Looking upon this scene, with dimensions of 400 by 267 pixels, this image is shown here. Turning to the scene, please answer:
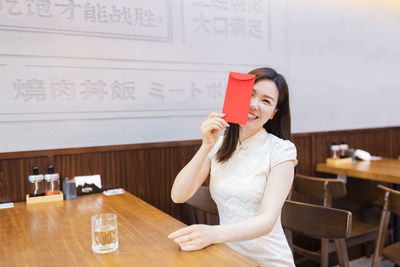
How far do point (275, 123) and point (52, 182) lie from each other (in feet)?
4.21

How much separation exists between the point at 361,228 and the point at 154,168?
1.58 m

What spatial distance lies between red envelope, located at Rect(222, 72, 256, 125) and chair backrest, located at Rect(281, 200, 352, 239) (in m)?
0.58

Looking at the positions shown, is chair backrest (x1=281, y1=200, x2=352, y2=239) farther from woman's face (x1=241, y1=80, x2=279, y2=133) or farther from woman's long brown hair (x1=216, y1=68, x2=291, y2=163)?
woman's face (x1=241, y1=80, x2=279, y2=133)

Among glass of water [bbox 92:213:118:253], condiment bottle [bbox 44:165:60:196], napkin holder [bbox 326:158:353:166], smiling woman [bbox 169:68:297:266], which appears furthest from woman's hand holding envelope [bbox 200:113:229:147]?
napkin holder [bbox 326:158:353:166]

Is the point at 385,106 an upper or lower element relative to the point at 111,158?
upper

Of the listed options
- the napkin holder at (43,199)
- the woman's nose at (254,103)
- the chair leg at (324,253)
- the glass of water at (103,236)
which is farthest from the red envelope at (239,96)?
the chair leg at (324,253)

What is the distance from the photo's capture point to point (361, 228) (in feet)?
8.49

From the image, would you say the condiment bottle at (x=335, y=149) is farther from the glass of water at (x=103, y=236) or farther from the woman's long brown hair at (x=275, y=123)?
the glass of water at (x=103, y=236)

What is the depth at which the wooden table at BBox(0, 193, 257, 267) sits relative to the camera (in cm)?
A: 104

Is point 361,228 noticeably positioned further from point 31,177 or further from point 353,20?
point 31,177

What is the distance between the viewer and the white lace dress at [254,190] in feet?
4.64

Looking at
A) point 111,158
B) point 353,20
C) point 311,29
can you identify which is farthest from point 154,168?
point 353,20

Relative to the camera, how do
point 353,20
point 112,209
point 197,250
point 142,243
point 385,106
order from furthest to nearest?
point 385,106 < point 353,20 < point 112,209 < point 142,243 < point 197,250

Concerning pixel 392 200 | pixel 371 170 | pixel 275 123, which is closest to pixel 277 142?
pixel 275 123
